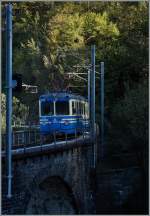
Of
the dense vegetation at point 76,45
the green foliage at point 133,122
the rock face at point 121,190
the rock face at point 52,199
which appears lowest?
the rock face at point 121,190

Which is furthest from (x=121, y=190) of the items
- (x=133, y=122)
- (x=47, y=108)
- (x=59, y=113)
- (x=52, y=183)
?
(x=52, y=183)

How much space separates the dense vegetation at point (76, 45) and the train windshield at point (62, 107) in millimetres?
12367

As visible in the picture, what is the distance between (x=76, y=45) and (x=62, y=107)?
20.4m

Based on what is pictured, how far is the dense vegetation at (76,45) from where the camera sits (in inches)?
1882

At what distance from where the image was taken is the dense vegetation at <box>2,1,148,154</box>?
4781 cm

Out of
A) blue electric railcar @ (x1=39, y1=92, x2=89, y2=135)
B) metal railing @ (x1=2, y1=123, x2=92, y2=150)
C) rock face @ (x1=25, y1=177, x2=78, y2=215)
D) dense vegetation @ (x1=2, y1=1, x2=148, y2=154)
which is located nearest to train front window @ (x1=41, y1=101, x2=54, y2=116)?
blue electric railcar @ (x1=39, y1=92, x2=89, y2=135)

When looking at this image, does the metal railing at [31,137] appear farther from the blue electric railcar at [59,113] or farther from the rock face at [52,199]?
the rock face at [52,199]

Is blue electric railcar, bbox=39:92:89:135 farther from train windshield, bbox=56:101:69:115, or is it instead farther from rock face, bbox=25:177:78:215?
rock face, bbox=25:177:78:215

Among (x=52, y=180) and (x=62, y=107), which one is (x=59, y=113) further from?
(x=52, y=180)

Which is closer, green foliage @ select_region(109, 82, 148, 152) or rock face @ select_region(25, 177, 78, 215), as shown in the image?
rock face @ select_region(25, 177, 78, 215)

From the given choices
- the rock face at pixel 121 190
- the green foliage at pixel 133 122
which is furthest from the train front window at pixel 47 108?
the green foliage at pixel 133 122

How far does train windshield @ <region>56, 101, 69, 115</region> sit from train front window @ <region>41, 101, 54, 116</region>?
30 cm

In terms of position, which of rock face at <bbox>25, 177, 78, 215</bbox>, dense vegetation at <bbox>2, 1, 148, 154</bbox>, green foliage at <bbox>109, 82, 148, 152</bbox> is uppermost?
dense vegetation at <bbox>2, 1, 148, 154</bbox>

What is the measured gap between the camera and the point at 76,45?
5059 cm
